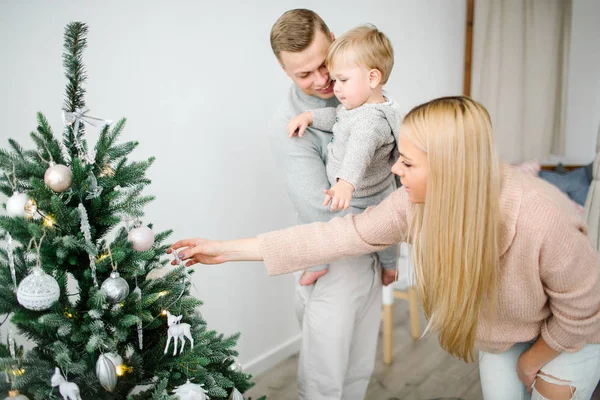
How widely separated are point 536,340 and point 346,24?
1.73 m

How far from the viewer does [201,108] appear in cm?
193

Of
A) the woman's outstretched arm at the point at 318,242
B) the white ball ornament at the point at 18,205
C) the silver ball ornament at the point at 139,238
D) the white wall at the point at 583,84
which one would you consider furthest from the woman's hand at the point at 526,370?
the white wall at the point at 583,84

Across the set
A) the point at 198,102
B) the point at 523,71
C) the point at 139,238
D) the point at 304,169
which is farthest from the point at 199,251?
the point at 523,71

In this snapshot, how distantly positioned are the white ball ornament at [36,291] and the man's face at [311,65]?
87 cm

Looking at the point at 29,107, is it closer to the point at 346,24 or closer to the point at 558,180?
the point at 346,24

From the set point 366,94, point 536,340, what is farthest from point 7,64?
point 536,340

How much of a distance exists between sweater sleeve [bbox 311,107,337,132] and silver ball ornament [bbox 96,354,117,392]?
34.7 inches

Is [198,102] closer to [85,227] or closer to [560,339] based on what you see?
[85,227]

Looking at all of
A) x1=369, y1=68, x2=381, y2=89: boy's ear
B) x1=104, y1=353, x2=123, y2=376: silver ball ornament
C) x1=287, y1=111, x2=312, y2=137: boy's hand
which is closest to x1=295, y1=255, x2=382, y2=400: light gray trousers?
x1=287, y1=111, x2=312, y2=137: boy's hand

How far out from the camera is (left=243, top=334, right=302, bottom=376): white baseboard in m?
2.36

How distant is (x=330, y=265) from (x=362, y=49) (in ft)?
2.12

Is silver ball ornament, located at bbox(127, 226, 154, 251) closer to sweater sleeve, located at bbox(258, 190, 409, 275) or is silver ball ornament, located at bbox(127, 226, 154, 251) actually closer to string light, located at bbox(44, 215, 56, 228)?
string light, located at bbox(44, 215, 56, 228)

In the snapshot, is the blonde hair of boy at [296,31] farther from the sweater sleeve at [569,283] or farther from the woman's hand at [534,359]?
the woman's hand at [534,359]

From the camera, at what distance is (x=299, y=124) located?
59.0 inches
